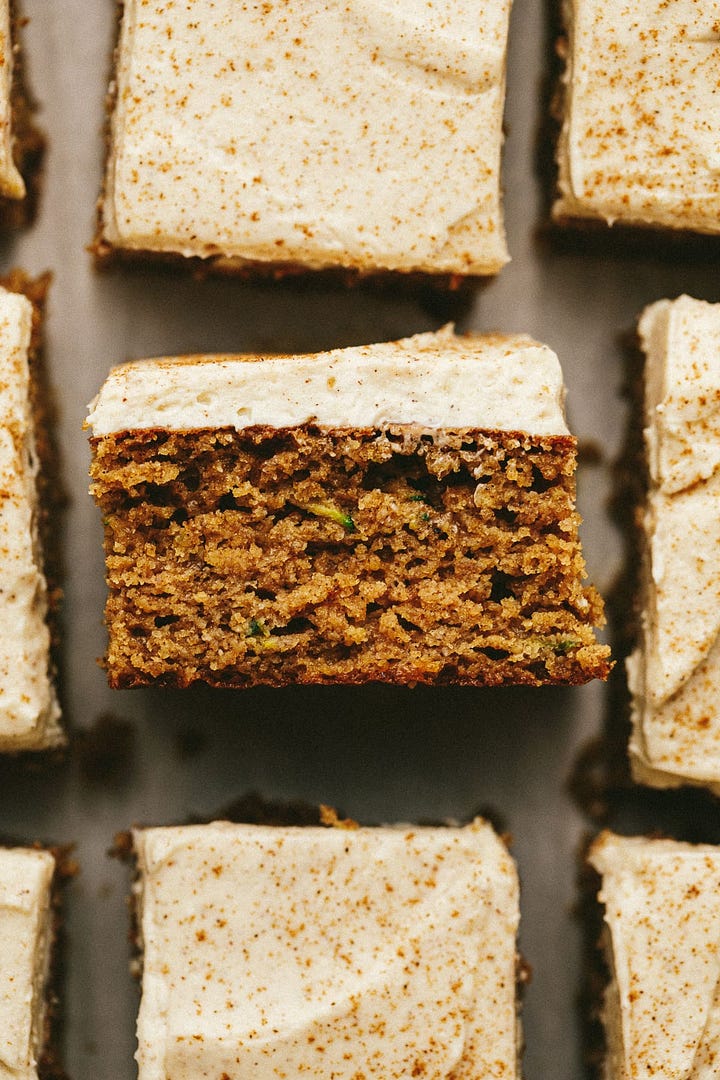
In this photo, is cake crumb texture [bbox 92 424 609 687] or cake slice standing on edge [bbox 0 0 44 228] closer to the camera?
cake crumb texture [bbox 92 424 609 687]

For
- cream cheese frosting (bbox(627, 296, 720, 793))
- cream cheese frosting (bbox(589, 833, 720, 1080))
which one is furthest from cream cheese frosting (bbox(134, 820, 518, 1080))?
cream cheese frosting (bbox(627, 296, 720, 793))

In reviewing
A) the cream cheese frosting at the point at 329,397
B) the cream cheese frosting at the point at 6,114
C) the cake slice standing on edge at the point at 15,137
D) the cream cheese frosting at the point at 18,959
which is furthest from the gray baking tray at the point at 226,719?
the cream cheese frosting at the point at 329,397

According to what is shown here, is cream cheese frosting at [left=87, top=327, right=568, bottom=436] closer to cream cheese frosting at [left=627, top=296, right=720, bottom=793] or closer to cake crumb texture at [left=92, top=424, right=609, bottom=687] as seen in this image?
cake crumb texture at [left=92, top=424, right=609, bottom=687]

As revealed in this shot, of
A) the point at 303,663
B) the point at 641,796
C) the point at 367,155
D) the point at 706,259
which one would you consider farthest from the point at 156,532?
the point at 706,259

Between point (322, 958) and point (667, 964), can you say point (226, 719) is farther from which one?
point (667, 964)

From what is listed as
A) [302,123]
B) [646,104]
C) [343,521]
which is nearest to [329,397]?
[343,521]

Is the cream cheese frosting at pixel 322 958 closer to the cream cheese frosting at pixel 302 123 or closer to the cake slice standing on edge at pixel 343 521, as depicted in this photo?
the cake slice standing on edge at pixel 343 521
